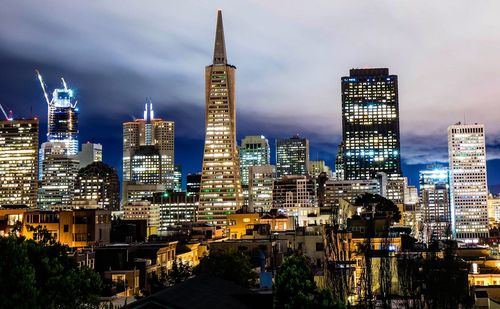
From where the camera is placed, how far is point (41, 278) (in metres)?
28.5

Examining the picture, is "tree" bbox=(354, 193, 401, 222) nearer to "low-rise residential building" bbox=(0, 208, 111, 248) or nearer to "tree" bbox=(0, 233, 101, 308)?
"low-rise residential building" bbox=(0, 208, 111, 248)

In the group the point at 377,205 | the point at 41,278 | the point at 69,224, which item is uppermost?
the point at 377,205

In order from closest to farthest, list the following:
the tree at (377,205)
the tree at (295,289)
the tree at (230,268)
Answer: the tree at (295,289), the tree at (230,268), the tree at (377,205)

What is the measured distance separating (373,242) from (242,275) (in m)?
13.0

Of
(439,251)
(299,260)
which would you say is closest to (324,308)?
(299,260)

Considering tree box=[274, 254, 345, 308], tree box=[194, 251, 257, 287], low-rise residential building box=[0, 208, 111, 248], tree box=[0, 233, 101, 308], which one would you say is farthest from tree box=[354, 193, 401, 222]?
tree box=[274, 254, 345, 308]

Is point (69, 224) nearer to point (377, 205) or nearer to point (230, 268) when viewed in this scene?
point (377, 205)

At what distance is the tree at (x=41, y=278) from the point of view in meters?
24.9

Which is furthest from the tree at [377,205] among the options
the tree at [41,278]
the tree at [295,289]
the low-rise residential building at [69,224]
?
the tree at [295,289]

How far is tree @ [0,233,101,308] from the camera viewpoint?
2488cm

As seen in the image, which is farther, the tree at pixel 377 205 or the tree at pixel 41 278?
the tree at pixel 377 205

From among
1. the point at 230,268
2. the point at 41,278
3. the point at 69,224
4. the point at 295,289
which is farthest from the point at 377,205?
the point at 41,278

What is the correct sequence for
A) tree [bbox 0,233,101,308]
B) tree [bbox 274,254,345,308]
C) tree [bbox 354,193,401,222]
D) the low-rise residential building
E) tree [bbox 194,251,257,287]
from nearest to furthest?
tree [bbox 274,254,345,308] < tree [bbox 0,233,101,308] < tree [bbox 194,251,257,287] < tree [bbox 354,193,401,222] < the low-rise residential building

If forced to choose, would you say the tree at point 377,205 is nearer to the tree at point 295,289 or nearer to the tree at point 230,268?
the tree at point 230,268
